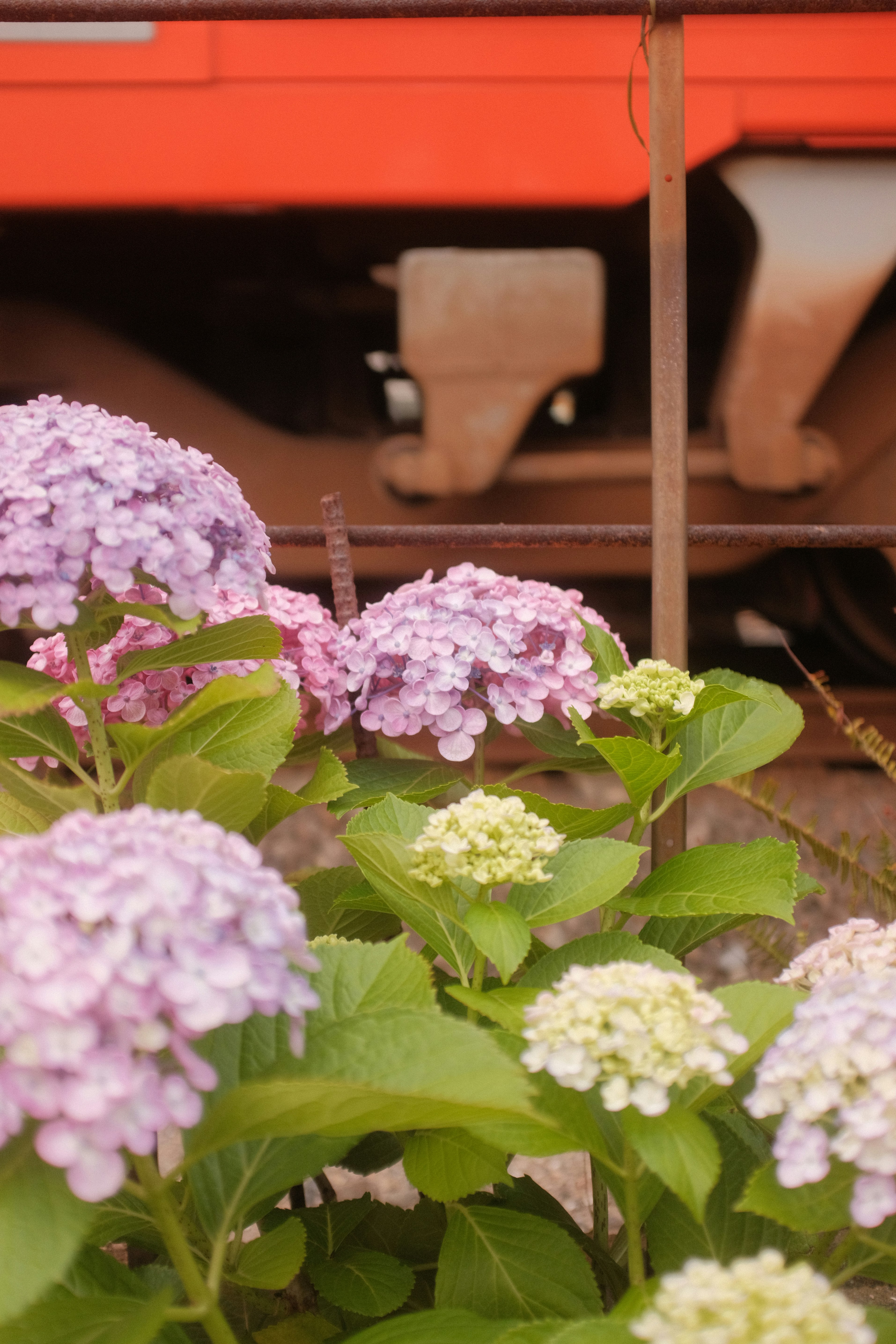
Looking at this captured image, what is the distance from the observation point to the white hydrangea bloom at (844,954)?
527 mm

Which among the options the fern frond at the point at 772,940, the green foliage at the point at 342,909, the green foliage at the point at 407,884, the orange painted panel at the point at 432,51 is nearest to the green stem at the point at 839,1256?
the green foliage at the point at 407,884

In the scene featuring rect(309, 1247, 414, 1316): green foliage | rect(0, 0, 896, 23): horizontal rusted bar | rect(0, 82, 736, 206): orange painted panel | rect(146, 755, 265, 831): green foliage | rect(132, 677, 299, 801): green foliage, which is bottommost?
rect(309, 1247, 414, 1316): green foliage

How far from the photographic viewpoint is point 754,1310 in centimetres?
35

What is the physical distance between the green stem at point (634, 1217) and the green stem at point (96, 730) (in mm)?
351

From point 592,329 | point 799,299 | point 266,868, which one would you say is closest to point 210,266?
point 592,329

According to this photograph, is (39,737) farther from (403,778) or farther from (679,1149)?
(679,1149)

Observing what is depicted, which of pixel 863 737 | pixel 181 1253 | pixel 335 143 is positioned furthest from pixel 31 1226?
pixel 335 143

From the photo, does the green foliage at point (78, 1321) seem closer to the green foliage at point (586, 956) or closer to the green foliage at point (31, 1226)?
the green foliage at point (31, 1226)

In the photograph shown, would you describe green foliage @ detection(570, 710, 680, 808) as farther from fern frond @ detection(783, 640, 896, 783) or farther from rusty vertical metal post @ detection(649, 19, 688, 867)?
fern frond @ detection(783, 640, 896, 783)

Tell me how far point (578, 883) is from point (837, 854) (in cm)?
53

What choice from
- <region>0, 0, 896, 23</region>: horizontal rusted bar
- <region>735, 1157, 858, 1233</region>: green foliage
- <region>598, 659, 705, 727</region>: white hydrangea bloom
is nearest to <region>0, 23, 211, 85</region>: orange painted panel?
<region>0, 0, 896, 23</region>: horizontal rusted bar

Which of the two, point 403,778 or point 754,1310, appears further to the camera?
point 403,778

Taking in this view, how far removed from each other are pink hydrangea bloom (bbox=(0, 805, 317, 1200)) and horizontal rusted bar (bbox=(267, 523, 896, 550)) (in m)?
0.63

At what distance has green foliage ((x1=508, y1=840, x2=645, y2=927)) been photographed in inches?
22.7
